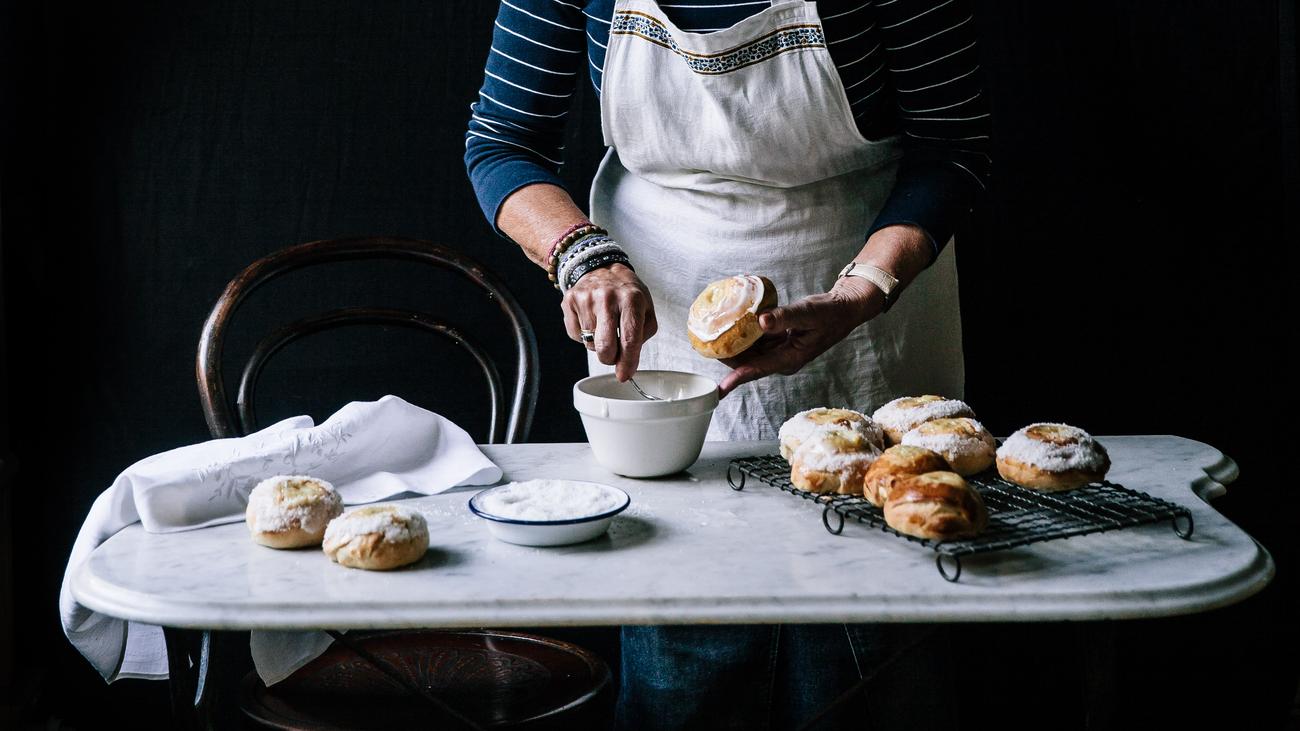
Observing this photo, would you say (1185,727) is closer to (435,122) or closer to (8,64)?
(435,122)

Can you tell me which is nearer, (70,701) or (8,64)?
(8,64)

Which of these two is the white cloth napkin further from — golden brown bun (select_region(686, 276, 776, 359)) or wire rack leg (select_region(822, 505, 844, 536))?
wire rack leg (select_region(822, 505, 844, 536))

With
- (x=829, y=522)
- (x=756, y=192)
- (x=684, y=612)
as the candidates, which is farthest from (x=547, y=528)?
(x=756, y=192)

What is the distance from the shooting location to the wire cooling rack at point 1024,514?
3.18ft

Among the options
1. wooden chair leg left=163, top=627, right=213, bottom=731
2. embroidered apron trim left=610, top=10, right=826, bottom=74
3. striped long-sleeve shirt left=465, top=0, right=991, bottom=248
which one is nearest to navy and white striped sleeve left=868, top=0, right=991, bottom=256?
striped long-sleeve shirt left=465, top=0, right=991, bottom=248

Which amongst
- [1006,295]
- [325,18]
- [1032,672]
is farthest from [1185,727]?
[325,18]

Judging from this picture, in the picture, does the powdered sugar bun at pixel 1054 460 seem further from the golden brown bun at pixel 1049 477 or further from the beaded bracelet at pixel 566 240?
the beaded bracelet at pixel 566 240

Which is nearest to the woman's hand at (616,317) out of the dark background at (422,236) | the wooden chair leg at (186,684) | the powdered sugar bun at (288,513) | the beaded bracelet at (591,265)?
the beaded bracelet at (591,265)

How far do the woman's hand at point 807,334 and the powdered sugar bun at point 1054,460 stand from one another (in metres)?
0.31

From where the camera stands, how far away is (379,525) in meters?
0.99

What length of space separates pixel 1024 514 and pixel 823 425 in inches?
9.9

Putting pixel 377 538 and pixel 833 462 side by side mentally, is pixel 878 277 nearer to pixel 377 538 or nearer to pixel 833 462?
pixel 833 462

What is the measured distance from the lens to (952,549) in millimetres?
948

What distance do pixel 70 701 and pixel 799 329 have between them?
1.98 metres
